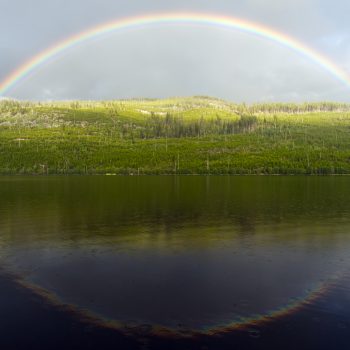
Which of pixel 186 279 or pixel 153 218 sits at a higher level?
pixel 153 218

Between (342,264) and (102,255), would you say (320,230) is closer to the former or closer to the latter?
(342,264)

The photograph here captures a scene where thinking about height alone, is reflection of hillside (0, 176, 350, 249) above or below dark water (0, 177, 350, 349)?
above

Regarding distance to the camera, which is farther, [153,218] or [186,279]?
[153,218]

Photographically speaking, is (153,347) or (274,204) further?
(274,204)

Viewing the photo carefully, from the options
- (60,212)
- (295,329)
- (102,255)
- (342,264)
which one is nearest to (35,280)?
(102,255)

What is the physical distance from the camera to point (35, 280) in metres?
24.2

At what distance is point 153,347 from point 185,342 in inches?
51.8

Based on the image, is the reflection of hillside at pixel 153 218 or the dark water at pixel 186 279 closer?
the dark water at pixel 186 279

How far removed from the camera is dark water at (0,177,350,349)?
17.5 metres

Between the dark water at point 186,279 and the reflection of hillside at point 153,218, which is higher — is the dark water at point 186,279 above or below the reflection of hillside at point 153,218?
below

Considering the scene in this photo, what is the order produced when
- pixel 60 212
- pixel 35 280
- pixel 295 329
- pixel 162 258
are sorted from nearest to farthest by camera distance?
1. pixel 295 329
2. pixel 35 280
3. pixel 162 258
4. pixel 60 212

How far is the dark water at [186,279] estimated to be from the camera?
1747cm

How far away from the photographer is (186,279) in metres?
24.4

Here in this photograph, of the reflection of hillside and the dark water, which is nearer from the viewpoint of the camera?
the dark water
